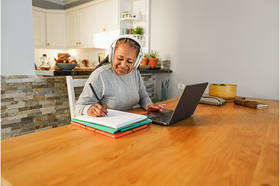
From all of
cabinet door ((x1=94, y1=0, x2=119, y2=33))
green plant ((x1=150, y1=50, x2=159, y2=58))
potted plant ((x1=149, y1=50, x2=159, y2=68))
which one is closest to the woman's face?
potted plant ((x1=149, y1=50, x2=159, y2=68))

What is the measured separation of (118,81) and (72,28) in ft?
12.9

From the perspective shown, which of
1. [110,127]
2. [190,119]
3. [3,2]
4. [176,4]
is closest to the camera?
[110,127]

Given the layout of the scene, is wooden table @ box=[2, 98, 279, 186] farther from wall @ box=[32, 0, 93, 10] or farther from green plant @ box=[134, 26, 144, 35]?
wall @ box=[32, 0, 93, 10]

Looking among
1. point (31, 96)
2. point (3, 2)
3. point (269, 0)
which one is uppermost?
point (269, 0)

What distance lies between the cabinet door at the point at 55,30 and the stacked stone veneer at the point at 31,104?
3.30 m

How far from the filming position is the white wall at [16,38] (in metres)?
1.60

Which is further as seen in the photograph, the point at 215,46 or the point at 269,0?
the point at 215,46

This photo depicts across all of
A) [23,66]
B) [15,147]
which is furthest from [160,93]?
[15,147]

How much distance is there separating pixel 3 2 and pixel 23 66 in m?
0.53

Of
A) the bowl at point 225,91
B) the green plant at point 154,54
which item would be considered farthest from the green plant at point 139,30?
the bowl at point 225,91

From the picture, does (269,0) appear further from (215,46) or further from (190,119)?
(190,119)

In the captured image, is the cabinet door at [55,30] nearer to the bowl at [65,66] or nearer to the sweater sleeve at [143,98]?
the bowl at [65,66]

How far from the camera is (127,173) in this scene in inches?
20.7

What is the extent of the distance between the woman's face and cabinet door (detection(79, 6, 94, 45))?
324 centimetres
